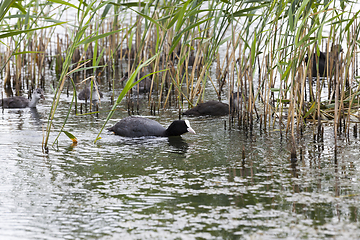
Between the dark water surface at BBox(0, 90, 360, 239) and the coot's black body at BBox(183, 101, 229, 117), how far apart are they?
126 centimetres

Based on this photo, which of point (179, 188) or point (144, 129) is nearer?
point (179, 188)

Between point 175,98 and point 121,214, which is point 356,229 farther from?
point 175,98

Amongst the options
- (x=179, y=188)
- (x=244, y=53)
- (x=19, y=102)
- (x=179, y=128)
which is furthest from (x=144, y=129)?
(x=19, y=102)

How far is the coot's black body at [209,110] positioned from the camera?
8133mm

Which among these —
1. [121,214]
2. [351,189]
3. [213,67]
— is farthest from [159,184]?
[213,67]

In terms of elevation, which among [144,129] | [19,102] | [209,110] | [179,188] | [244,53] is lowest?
[179,188]

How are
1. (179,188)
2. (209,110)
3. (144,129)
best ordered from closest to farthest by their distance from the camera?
(179,188)
(144,129)
(209,110)

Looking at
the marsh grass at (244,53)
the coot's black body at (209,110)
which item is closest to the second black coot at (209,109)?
the coot's black body at (209,110)

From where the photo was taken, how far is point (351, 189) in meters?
4.39

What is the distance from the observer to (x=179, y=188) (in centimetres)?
457

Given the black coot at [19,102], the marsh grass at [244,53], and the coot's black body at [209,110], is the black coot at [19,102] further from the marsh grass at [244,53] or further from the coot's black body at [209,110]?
the coot's black body at [209,110]

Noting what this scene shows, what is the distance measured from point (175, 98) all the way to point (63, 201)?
5330 mm

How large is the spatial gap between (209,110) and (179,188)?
372 centimetres

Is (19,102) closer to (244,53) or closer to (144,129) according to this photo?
(144,129)
